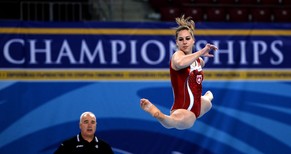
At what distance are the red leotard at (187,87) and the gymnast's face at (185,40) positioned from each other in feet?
0.82

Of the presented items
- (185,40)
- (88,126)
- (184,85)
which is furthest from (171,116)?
(88,126)

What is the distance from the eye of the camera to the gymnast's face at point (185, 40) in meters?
6.45

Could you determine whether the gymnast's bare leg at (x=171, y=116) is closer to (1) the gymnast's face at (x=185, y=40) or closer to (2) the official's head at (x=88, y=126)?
(1) the gymnast's face at (x=185, y=40)

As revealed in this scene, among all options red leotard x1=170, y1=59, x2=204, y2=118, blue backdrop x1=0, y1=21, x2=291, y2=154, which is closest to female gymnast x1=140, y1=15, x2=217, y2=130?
red leotard x1=170, y1=59, x2=204, y2=118

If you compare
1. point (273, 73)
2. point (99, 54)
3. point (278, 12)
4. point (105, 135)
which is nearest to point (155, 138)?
point (105, 135)

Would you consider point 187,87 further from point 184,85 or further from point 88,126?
point 88,126

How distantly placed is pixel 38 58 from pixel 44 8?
2.29 meters

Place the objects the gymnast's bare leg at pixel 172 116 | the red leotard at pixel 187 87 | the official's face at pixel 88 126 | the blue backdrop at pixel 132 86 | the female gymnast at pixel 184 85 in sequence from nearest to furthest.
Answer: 1. the gymnast's bare leg at pixel 172 116
2. the female gymnast at pixel 184 85
3. the red leotard at pixel 187 87
4. the official's face at pixel 88 126
5. the blue backdrop at pixel 132 86

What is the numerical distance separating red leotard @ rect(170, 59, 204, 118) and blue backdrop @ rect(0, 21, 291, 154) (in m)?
2.46

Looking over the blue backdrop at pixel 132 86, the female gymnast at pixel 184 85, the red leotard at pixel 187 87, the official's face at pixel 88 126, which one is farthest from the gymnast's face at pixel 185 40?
the blue backdrop at pixel 132 86

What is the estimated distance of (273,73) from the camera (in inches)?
366

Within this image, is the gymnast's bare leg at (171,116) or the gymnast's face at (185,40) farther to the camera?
the gymnast's face at (185,40)

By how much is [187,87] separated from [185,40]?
0.56 m

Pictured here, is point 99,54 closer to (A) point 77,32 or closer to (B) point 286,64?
(A) point 77,32
